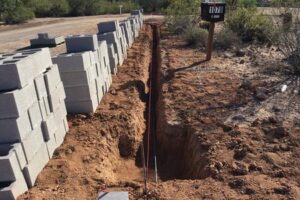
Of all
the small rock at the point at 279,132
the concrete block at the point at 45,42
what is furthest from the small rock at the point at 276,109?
the concrete block at the point at 45,42

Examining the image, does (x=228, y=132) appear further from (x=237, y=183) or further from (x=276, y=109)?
(x=237, y=183)

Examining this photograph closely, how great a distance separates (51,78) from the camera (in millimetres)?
5645

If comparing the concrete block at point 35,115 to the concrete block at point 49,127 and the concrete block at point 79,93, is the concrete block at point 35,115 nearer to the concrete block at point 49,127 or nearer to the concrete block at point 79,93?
the concrete block at point 49,127

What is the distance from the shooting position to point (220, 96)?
769 centimetres

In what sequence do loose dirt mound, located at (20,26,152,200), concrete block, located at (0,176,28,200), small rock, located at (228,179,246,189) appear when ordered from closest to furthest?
concrete block, located at (0,176,28,200) < small rock, located at (228,179,246,189) < loose dirt mound, located at (20,26,152,200)

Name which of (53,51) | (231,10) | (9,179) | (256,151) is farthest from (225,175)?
(231,10)

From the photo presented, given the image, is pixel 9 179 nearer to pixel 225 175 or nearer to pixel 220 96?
pixel 225 175

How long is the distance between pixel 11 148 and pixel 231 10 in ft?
43.3

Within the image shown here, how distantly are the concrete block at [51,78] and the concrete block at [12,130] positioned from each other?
3.20 feet

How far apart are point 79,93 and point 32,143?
2.20 m

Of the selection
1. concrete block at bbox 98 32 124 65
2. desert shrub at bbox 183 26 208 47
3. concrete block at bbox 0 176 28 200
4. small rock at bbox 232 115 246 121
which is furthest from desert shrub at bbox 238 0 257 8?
concrete block at bbox 0 176 28 200

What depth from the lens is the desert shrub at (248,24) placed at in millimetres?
13148

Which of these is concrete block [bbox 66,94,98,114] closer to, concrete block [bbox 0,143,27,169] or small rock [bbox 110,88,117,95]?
small rock [bbox 110,88,117,95]

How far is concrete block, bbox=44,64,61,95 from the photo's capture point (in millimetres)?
5480
